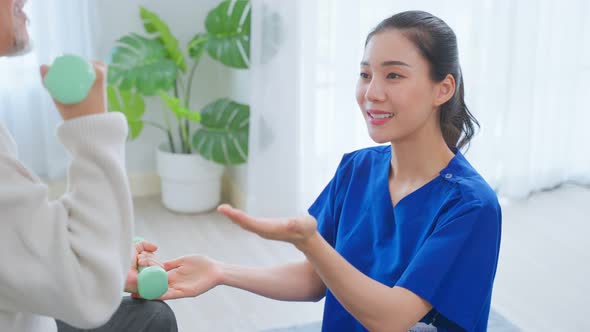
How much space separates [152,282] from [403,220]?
0.51 m

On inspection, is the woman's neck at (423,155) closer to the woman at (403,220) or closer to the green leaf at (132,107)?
the woman at (403,220)

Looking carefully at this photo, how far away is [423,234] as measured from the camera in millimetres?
1347

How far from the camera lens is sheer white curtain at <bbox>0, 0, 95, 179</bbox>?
9.23 ft

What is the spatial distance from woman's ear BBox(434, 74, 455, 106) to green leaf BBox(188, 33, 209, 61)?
5.39ft

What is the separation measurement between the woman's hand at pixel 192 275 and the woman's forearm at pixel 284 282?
0.06m

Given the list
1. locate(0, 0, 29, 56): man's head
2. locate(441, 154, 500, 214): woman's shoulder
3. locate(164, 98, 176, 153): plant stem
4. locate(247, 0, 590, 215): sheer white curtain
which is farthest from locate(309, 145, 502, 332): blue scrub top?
locate(164, 98, 176, 153): plant stem

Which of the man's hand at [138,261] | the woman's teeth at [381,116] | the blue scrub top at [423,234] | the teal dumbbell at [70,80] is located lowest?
the man's hand at [138,261]

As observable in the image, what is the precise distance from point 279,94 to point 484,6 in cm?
102

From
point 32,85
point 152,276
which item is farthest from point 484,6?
point 152,276

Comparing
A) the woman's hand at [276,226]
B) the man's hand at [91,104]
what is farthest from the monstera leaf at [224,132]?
the man's hand at [91,104]

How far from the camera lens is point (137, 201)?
327cm

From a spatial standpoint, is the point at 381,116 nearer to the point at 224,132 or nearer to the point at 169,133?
the point at 224,132

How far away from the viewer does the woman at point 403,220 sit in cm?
125

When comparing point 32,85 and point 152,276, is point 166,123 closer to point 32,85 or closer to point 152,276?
point 32,85
